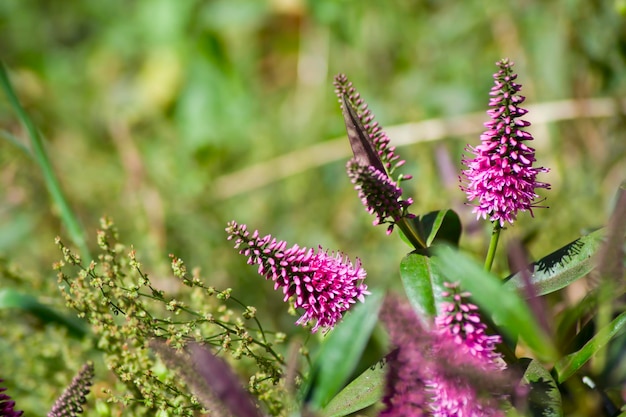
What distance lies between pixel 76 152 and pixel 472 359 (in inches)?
95.8

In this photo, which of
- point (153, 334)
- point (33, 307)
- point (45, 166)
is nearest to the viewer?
point (153, 334)

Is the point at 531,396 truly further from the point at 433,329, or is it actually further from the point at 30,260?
the point at 30,260

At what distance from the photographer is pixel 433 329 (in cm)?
64

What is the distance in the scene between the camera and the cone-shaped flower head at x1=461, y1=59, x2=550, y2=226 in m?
0.68

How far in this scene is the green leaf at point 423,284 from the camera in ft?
2.22

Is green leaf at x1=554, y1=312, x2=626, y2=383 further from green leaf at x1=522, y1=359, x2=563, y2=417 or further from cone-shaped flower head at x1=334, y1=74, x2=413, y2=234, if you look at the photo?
cone-shaped flower head at x1=334, y1=74, x2=413, y2=234

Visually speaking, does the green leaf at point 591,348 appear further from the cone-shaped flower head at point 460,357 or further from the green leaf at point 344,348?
the green leaf at point 344,348

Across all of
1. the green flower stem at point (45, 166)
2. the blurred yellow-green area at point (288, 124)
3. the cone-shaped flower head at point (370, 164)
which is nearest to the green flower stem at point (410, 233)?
the cone-shaped flower head at point (370, 164)

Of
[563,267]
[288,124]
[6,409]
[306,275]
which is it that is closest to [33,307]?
[6,409]

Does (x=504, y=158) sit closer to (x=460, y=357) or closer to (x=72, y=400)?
(x=460, y=357)

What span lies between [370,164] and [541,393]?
0.28 metres

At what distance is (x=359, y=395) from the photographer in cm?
73

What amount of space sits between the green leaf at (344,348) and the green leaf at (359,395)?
9cm

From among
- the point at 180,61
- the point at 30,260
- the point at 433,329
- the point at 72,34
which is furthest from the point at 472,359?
the point at 72,34
